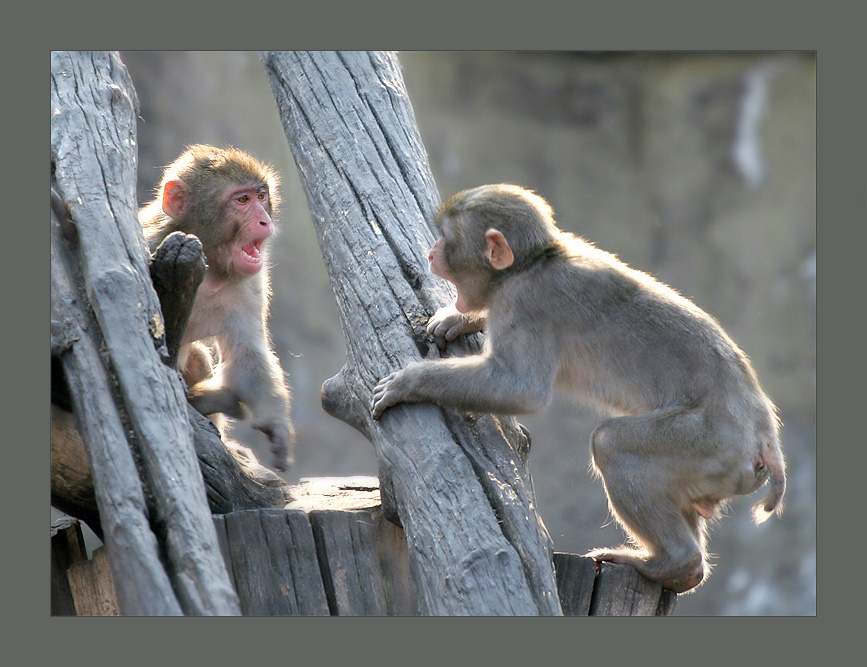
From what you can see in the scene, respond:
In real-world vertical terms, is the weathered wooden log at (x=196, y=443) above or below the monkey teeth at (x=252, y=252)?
below

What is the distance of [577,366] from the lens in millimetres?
4699

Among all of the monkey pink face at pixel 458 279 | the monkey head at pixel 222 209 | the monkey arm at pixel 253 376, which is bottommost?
the monkey arm at pixel 253 376

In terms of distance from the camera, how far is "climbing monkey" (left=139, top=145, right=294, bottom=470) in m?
5.21

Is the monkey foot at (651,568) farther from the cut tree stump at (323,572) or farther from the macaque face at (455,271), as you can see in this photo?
the macaque face at (455,271)

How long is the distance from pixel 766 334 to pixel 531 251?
9.32 m

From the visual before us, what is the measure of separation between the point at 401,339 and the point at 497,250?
67cm

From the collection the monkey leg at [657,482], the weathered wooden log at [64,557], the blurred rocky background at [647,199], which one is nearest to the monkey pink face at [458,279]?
the monkey leg at [657,482]

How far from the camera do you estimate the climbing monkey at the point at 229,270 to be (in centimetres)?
521

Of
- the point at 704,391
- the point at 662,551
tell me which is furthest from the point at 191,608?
the point at 704,391

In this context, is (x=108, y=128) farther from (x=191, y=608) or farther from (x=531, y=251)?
(x=191, y=608)

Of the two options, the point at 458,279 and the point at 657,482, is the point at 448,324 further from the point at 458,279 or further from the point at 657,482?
the point at 657,482

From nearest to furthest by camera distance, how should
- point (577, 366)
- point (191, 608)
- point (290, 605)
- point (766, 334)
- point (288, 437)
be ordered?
point (191, 608) → point (290, 605) → point (577, 366) → point (288, 437) → point (766, 334)

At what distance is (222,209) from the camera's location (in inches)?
206

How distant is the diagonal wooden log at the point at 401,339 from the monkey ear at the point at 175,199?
2.33ft
